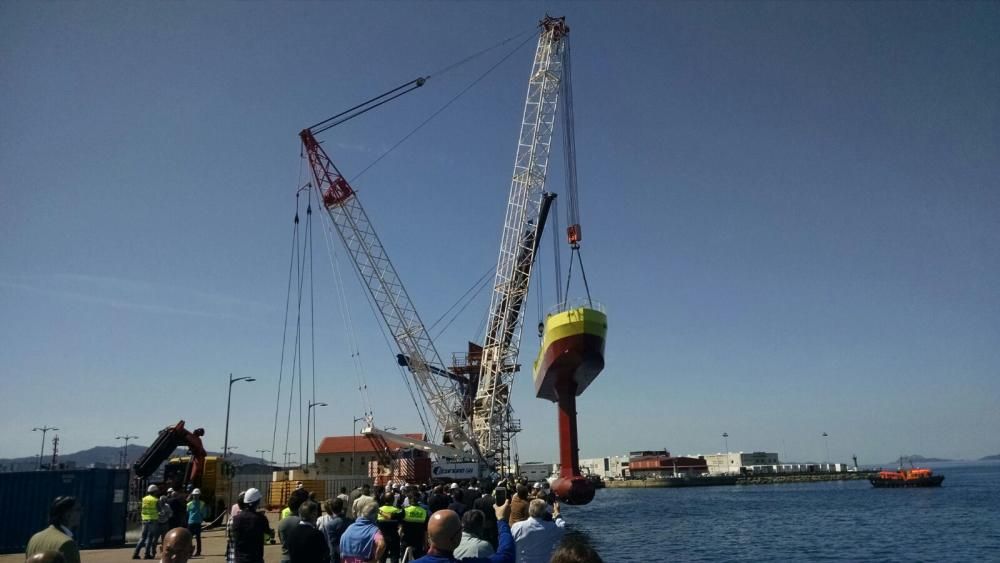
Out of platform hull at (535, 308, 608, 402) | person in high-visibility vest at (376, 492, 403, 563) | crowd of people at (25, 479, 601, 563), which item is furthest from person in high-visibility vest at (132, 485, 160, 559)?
platform hull at (535, 308, 608, 402)

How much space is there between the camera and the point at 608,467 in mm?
175875

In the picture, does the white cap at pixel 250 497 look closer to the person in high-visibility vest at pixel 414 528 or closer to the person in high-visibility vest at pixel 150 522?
the person in high-visibility vest at pixel 414 528

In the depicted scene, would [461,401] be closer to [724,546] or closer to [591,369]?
[591,369]

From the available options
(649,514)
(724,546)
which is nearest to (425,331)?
(649,514)

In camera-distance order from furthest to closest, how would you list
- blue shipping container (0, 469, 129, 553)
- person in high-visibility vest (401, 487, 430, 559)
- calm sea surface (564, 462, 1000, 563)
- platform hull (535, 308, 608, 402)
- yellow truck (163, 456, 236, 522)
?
1. platform hull (535, 308, 608, 402)
2. calm sea surface (564, 462, 1000, 563)
3. yellow truck (163, 456, 236, 522)
4. blue shipping container (0, 469, 129, 553)
5. person in high-visibility vest (401, 487, 430, 559)

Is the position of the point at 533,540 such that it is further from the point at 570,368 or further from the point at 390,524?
the point at 570,368

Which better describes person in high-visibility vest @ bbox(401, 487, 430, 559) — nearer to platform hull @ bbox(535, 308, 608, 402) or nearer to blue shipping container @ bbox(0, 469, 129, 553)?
blue shipping container @ bbox(0, 469, 129, 553)

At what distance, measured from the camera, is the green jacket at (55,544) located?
5.72m

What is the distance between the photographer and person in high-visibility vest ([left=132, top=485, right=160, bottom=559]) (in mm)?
15414

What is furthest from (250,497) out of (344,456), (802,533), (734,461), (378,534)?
(734,461)

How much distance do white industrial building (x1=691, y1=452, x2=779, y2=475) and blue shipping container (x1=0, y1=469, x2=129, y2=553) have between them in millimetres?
155696

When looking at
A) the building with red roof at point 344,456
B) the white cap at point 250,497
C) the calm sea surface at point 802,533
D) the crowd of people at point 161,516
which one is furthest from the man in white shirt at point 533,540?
the building with red roof at point 344,456

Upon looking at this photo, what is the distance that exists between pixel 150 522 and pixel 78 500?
402 cm

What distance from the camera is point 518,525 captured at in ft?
25.3
